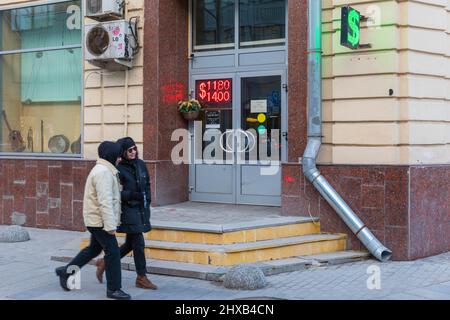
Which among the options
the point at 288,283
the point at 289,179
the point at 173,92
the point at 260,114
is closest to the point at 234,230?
the point at 288,283

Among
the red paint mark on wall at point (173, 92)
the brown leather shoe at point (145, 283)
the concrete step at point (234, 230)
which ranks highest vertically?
the red paint mark on wall at point (173, 92)

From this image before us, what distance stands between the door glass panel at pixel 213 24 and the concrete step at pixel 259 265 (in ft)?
14.5

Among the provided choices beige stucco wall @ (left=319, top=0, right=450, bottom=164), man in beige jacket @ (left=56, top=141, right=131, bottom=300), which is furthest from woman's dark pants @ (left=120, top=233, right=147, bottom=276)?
beige stucco wall @ (left=319, top=0, right=450, bottom=164)

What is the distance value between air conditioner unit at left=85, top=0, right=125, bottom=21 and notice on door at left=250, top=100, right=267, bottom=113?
9.19 ft

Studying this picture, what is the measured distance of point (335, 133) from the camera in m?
8.95

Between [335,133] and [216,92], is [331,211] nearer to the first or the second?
[335,133]

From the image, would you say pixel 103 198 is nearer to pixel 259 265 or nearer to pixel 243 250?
pixel 243 250

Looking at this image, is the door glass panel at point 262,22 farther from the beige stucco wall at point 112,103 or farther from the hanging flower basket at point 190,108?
the beige stucco wall at point 112,103

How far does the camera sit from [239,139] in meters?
10.7

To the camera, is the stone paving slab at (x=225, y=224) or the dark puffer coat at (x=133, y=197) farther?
the stone paving slab at (x=225, y=224)

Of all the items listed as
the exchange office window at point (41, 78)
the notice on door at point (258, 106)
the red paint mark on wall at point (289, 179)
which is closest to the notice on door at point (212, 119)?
the notice on door at point (258, 106)

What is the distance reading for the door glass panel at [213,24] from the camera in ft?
35.8

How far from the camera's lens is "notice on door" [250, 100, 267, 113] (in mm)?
10516

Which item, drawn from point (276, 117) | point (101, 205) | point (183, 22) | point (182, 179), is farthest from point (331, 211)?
point (183, 22)
